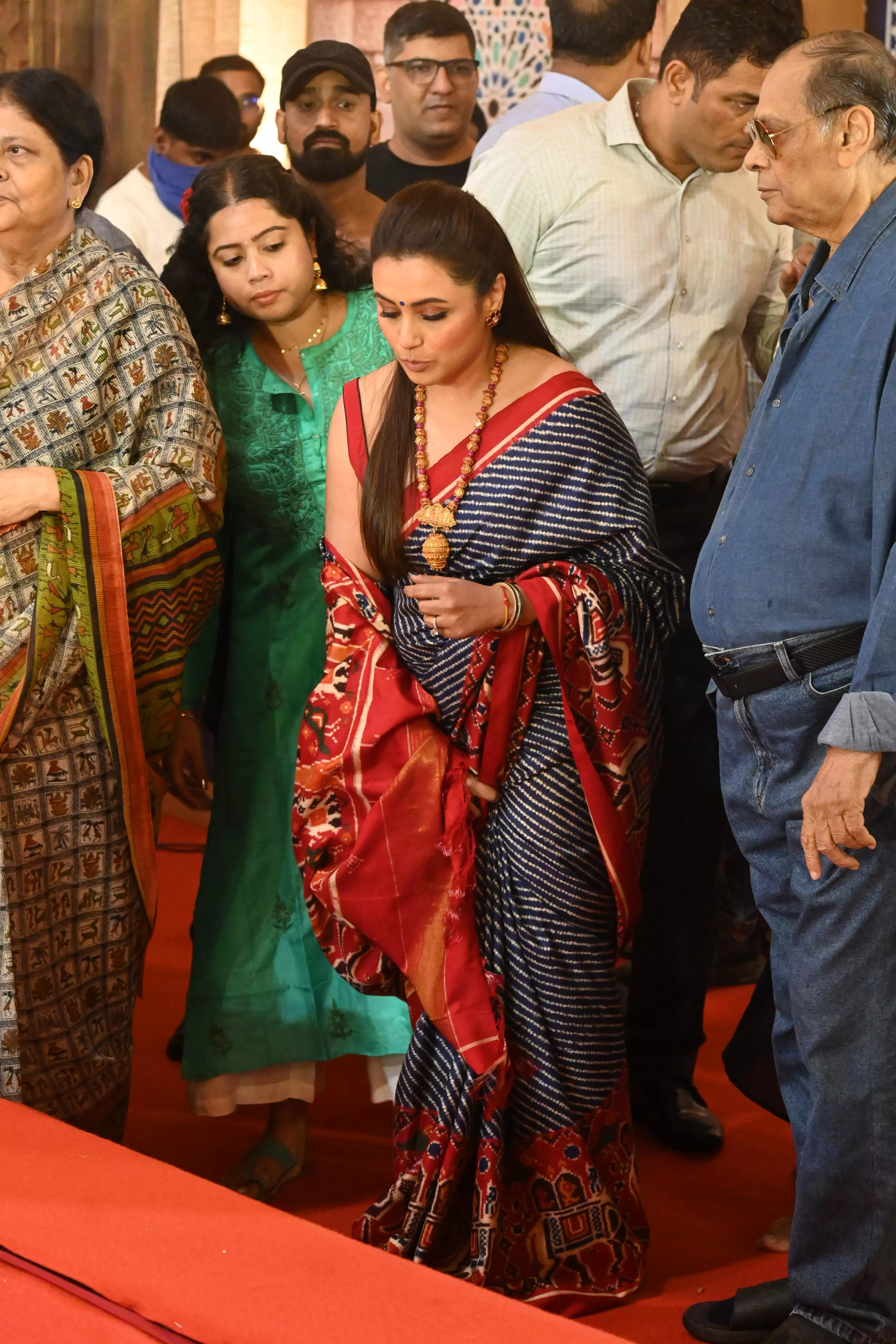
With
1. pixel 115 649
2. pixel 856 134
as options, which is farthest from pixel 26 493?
pixel 856 134

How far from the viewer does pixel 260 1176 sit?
2451 mm

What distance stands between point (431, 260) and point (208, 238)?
54cm

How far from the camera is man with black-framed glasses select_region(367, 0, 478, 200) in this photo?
3.99 m

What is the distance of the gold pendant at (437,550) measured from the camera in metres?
2.13

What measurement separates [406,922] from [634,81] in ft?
5.45

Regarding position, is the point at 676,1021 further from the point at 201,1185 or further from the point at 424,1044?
the point at 201,1185

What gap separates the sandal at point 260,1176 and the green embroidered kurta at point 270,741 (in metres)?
0.13

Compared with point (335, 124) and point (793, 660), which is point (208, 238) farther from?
point (335, 124)

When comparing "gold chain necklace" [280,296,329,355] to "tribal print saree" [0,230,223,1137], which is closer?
"tribal print saree" [0,230,223,1137]

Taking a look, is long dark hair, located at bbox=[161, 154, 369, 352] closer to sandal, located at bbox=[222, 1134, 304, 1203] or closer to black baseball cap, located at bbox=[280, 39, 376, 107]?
sandal, located at bbox=[222, 1134, 304, 1203]

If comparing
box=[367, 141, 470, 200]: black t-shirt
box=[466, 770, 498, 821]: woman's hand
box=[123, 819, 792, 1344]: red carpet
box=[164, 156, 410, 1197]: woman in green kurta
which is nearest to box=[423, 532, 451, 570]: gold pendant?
box=[466, 770, 498, 821]: woman's hand

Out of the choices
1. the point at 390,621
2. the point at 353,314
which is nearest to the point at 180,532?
the point at 390,621

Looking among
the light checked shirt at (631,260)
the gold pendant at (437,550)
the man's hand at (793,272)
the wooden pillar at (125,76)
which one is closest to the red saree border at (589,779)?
the gold pendant at (437,550)

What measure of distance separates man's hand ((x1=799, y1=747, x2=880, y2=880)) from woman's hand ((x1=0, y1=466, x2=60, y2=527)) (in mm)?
1176
